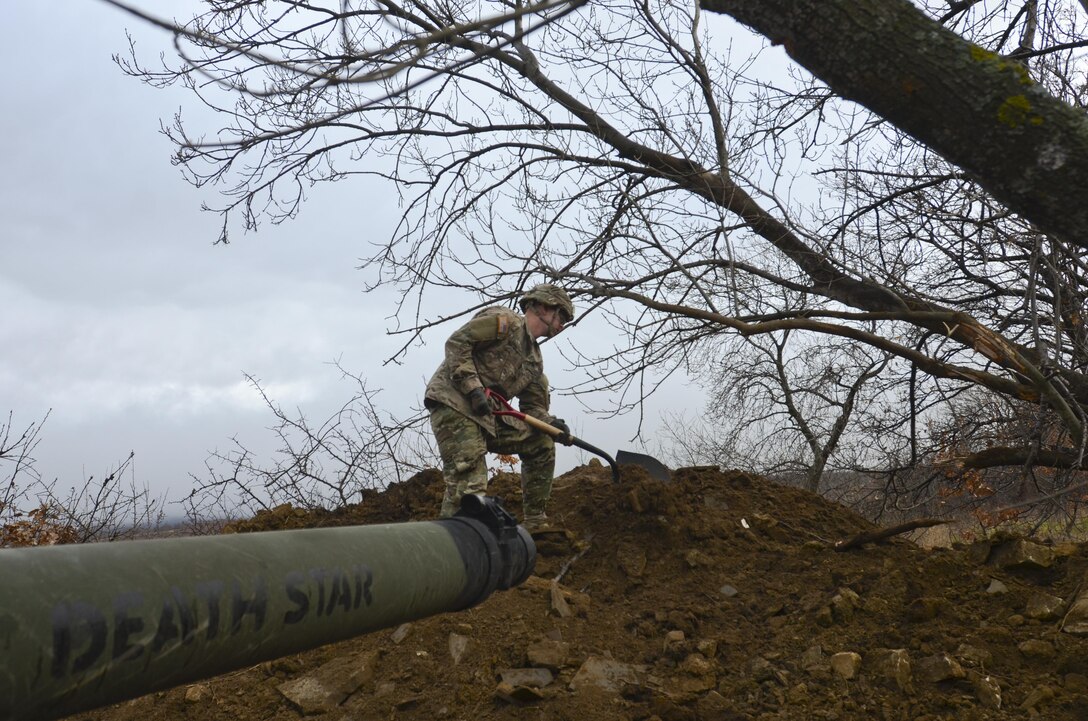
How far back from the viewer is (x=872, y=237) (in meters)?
7.02

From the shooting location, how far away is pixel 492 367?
5.52m

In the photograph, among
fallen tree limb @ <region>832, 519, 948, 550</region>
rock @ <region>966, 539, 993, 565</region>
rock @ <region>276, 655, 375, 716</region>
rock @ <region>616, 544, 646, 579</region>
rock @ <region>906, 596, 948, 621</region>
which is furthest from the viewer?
rock @ <region>616, 544, 646, 579</region>

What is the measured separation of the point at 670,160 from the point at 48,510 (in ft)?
23.2

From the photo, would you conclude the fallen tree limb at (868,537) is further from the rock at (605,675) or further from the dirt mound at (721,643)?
the rock at (605,675)

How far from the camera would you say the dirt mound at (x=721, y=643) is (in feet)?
12.0

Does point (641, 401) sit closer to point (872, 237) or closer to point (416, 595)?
point (872, 237)

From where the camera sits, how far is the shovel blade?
668cm

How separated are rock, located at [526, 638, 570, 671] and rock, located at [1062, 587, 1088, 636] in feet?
7.71

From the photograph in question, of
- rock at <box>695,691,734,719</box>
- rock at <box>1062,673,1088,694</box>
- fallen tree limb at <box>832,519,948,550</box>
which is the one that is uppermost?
fallen tree limb at <box>832,519,948,550</box>

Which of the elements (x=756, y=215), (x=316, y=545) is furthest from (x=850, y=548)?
(x=316, y=545)

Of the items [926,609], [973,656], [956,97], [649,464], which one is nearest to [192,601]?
[956,97]

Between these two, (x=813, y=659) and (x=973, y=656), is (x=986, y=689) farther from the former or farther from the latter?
(x=813, y=659)

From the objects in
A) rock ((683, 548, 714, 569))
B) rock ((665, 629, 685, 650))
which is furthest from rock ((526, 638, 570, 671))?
rock ((683, 548, 714, 569))

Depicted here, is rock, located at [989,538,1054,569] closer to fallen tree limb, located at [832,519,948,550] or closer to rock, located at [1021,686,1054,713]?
fallen tree limb, located at [832,519,948,550]
